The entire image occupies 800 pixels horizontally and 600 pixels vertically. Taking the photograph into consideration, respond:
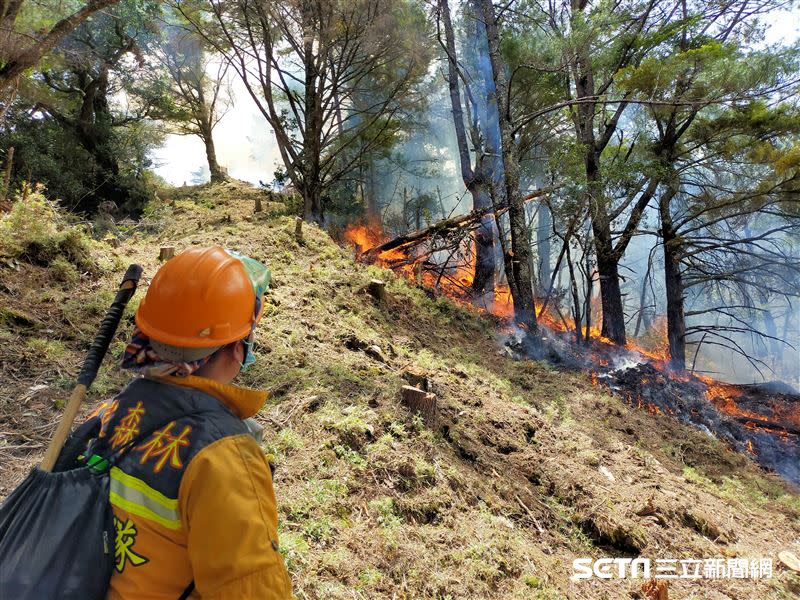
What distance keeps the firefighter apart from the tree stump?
241 inches

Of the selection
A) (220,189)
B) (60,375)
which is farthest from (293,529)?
(220,189)

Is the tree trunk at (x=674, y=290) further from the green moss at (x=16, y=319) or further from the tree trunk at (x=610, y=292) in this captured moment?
the green moss at (x=16, y=319)

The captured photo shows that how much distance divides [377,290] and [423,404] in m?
3.76

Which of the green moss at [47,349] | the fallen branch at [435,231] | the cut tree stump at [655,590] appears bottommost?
the cut tree stump at [655,590]

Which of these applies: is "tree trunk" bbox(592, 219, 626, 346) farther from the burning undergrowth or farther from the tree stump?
the tree stump

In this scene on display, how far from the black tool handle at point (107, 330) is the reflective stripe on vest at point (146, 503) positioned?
38 centimetres

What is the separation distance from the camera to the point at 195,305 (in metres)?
1.28

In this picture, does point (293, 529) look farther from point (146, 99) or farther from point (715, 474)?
point (146, 99)

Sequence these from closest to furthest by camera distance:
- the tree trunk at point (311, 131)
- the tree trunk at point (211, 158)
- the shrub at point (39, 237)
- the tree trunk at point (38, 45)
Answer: the tree trunk at point (38, 45), the shrub at point (39, 237), the tree trunk at point (311, 131), the tree trunk at point (211, 158)

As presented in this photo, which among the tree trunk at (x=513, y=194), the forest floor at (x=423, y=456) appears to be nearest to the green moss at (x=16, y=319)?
the forest floor at (x=423, y=456)

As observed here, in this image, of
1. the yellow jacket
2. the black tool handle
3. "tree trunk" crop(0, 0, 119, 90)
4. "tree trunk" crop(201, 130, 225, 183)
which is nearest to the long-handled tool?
the black tool handle

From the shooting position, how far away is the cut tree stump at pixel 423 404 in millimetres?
3957

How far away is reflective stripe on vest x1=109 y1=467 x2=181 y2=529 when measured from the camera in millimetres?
1094

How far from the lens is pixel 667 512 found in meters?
3.81
